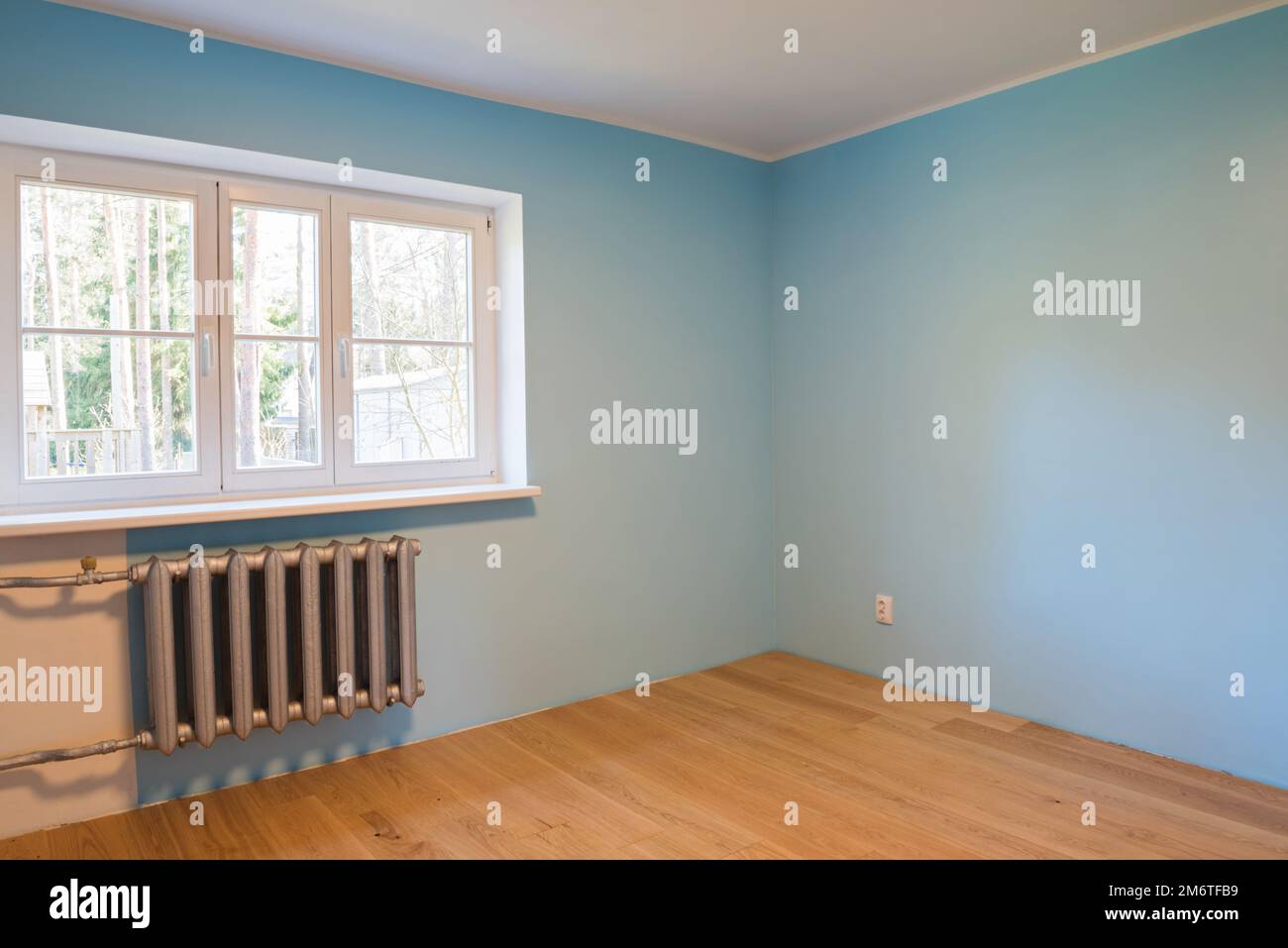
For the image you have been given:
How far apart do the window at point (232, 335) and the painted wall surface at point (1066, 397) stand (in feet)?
5.26

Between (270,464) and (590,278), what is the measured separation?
4.66 ft

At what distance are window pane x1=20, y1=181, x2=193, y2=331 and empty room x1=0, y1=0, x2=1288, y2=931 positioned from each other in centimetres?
2

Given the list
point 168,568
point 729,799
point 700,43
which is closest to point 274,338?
point 168,568

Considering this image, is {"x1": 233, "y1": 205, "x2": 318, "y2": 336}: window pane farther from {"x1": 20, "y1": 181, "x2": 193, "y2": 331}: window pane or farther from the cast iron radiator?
the cast iron radiator

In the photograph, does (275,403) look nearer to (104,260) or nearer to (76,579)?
(104,260)

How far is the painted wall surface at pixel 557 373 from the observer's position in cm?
277

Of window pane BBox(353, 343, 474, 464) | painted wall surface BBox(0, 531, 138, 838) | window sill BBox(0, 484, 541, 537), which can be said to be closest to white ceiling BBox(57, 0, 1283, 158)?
window pane BBox(353, 343, 474, 464)

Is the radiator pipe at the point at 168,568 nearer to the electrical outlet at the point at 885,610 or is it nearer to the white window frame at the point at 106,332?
the white window frame at the point at 106,332

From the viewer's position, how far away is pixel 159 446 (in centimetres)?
293

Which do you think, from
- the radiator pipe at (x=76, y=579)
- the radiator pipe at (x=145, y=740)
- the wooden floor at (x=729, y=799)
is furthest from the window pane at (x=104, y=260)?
the wooden floor at (x=729, y=799)
